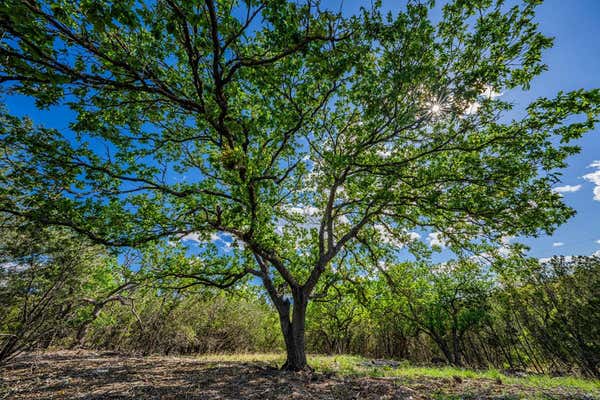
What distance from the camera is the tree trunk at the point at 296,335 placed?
30.2 ft

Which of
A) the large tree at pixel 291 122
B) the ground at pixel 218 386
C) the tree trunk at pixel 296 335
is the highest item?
the large tree at pixel 291 122

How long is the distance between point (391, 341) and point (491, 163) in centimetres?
4563

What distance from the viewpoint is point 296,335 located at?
9516mm

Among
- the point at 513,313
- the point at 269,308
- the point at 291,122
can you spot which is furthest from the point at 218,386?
the point at 513,313

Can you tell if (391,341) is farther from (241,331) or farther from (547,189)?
(547,189)

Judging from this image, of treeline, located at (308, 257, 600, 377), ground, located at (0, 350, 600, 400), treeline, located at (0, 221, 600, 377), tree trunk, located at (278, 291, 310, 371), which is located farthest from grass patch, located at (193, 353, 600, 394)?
treeline, located at (308, 257, 600, 377)

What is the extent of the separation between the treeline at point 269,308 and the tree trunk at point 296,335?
1801mm

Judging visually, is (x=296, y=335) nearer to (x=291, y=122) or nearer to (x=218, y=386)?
(x=218, y=386)

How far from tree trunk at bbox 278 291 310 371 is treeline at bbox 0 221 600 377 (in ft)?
5.91

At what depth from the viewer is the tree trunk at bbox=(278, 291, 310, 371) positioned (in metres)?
9.20

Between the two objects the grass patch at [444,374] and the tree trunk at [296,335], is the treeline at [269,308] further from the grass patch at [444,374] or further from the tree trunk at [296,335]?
the grass patch at [444,374]

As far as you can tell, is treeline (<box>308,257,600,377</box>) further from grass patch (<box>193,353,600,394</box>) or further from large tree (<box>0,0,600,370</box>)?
large tree (<box>0,0,600,370</box>)

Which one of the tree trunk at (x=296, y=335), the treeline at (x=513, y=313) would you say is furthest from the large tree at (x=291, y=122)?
the treeline at (x=513, y=313)

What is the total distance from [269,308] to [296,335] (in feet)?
48.2
